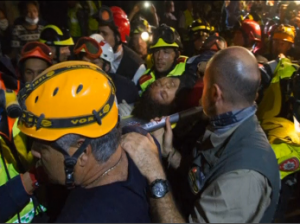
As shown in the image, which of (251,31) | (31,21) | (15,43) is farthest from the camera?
(31,21)

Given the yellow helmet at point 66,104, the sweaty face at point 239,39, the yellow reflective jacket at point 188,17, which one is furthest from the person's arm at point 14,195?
the yellow reflective jacket at point 188,17

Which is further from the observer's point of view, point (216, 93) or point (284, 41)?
point (284, 41)

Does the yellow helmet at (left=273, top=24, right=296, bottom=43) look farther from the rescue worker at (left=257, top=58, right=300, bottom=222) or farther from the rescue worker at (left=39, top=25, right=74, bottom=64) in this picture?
the rescue worker at (left=39, top=25, right=74, bottom=64)

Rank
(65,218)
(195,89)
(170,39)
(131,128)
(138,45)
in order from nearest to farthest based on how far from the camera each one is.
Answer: (65,218), (131,128), (195,89), (170,39), (138,45)

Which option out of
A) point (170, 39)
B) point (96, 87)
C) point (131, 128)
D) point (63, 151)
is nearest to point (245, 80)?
point (131, 128)

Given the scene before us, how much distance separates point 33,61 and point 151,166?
8.66 ft

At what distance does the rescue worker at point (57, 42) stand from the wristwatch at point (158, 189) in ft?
11.5

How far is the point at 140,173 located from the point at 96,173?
0.30 meters

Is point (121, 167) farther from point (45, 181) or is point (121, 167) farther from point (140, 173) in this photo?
point (45, 181)

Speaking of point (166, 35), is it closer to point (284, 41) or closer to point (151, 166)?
point (284, 41)

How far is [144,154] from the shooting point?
6.71 ft

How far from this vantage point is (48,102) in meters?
1.64

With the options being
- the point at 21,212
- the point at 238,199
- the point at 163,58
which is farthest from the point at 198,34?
the point at 238,199

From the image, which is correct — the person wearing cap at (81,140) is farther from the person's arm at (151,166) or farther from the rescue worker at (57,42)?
the rescue worker at (57,42)
